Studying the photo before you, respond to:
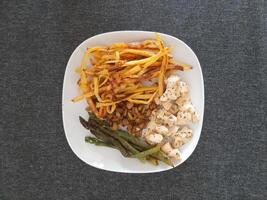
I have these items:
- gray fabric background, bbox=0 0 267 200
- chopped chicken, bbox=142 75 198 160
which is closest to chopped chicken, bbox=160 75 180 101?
chopped chicken, bbox=142 75 198 160

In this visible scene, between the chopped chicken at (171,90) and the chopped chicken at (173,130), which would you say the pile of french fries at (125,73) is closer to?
the chopped chicken at (171,90)

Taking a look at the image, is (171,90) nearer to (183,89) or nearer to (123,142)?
(183,89)

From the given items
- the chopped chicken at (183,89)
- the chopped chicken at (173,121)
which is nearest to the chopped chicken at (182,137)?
the chopped chicken at (173,121)

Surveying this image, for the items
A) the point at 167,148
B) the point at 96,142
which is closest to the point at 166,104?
the point at 167,148

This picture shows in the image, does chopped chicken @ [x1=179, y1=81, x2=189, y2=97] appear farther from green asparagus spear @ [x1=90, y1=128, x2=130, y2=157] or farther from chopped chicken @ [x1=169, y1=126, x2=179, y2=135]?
green asparagus spear @ [x1=90, y1=128, x2=130, y2=157]

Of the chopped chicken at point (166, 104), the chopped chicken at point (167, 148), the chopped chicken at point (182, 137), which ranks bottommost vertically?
the chopped chicken at point (167, 148)

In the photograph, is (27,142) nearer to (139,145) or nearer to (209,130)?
(139,145)

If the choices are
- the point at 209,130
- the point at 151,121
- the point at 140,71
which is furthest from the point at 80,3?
the point at 209,130
